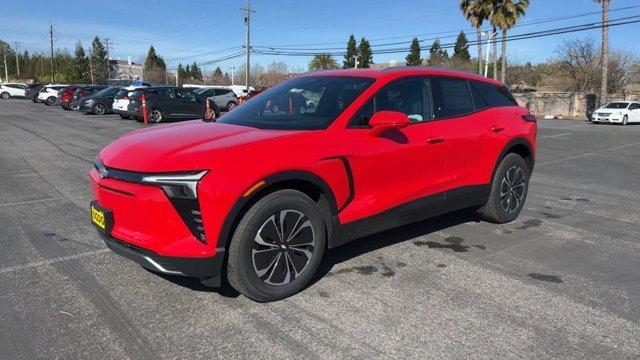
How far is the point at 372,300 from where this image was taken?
12.0ft

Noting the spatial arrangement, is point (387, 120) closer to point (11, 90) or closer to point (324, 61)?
point (11, 90)

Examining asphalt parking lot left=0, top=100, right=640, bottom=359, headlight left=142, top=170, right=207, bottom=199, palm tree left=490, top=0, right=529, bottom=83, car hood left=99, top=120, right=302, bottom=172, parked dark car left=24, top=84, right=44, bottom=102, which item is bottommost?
asphalt parking lot left=0, top=100, right=640, bottom=359

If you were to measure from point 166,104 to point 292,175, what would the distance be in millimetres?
19167

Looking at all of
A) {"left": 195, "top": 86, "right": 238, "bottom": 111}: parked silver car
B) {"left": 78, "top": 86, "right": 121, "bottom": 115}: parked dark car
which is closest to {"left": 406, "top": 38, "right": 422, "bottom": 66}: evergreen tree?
{"left": 195, "top": 86, "right": 238, "bottom": 111}: parked silver car

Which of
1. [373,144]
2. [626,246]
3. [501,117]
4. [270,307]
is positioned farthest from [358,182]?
[626,246]

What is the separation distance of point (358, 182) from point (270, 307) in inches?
46.3

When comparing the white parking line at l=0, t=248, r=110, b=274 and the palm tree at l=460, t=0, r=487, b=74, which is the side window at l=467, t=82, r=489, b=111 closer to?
the white parking line at l=0, t=248, r=110, b=274

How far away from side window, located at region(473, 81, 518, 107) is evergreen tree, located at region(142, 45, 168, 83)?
10686 centimetres

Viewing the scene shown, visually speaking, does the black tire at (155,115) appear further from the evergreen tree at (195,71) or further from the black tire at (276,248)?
the evergreen tree at (195,71)

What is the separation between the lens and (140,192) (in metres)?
3.24

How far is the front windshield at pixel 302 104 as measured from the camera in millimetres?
4051

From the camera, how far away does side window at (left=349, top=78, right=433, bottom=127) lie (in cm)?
412

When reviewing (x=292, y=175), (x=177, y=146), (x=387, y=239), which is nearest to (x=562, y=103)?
(x=387, y=239)

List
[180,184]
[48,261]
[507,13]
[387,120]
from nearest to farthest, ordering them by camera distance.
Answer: [180,184], [387,120], [48,261], [507,13]
